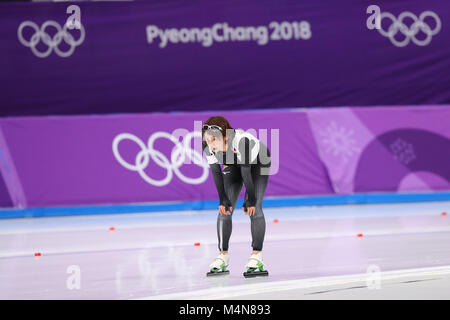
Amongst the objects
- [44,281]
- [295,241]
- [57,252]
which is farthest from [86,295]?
[295,241]

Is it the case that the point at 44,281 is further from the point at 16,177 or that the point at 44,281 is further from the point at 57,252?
the point at 16,177

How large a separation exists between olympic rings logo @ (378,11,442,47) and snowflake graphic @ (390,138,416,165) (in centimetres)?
208

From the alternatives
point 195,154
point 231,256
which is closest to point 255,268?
point 231,256

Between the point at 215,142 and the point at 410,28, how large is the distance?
8.81 metres

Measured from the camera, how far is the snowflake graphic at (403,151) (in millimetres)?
13219

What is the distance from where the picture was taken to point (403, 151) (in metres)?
13.2

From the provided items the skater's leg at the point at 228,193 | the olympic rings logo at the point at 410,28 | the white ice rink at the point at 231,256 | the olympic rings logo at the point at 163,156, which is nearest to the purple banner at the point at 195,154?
the olympic rings logo at the point at 163,156

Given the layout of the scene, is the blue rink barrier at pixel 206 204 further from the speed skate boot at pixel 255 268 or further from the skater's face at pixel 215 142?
the skater's face at pixel 215 142

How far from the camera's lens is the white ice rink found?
19.8 feet

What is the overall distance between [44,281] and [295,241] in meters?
3.25

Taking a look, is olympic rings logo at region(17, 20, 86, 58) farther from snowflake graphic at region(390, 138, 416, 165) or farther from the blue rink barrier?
snowflake graphic at region(390, 138, 416, 165)

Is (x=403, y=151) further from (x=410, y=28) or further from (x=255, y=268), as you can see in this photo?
(x=255, y=268)

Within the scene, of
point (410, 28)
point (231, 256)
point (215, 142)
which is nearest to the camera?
point (215, 142)

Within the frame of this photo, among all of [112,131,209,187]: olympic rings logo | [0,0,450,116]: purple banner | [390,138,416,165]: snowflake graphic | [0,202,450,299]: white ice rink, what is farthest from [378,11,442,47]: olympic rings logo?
[112,131,209,187]: olympic rings logo
